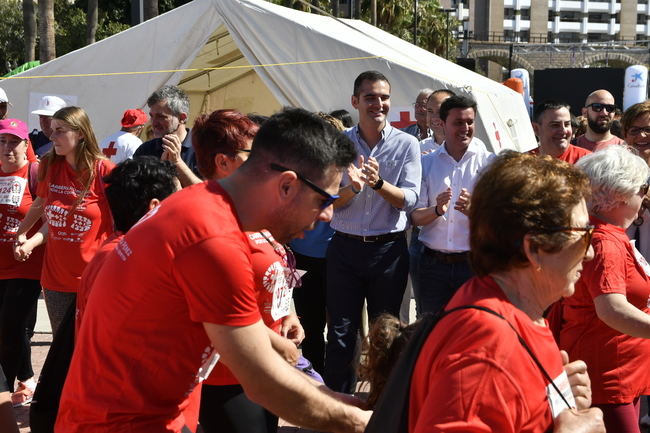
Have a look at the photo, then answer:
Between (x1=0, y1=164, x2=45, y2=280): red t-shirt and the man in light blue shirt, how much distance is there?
2.08 m

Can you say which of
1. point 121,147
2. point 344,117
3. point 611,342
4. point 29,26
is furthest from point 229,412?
point 29,26

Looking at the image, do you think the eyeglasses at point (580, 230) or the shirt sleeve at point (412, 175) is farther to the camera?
the shirt sleeve at point (412, 175)

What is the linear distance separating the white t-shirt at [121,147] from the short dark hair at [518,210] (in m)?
5.32

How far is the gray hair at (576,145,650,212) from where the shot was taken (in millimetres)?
3238

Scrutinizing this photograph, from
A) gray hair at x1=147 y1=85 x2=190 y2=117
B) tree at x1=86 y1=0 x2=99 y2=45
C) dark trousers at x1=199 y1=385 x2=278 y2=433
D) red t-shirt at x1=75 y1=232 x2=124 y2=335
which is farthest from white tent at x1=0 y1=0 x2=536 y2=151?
tree at x1=86 y1=0 x2=99 y2=45

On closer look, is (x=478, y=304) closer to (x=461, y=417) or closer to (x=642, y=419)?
(x=461, y=417)

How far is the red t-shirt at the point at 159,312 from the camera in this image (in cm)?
212

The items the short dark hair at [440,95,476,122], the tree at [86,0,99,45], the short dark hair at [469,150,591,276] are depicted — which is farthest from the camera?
the tree at [86,0,99,45]

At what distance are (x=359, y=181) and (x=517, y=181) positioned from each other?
9.47 feet

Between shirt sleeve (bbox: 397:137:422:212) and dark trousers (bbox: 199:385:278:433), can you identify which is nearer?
dark trousers (bbox: 199:385:278:433)

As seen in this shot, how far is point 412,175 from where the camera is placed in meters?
5.53

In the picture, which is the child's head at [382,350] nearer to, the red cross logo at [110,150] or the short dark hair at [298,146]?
the short dark hair at [298,146]

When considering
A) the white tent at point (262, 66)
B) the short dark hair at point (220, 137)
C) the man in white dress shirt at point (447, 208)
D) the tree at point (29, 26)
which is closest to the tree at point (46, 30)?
the tree at point (29, 26)

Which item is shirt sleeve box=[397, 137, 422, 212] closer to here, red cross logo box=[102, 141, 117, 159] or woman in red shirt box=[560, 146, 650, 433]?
woman in red shirt box=[560, 146, 650, 433]
